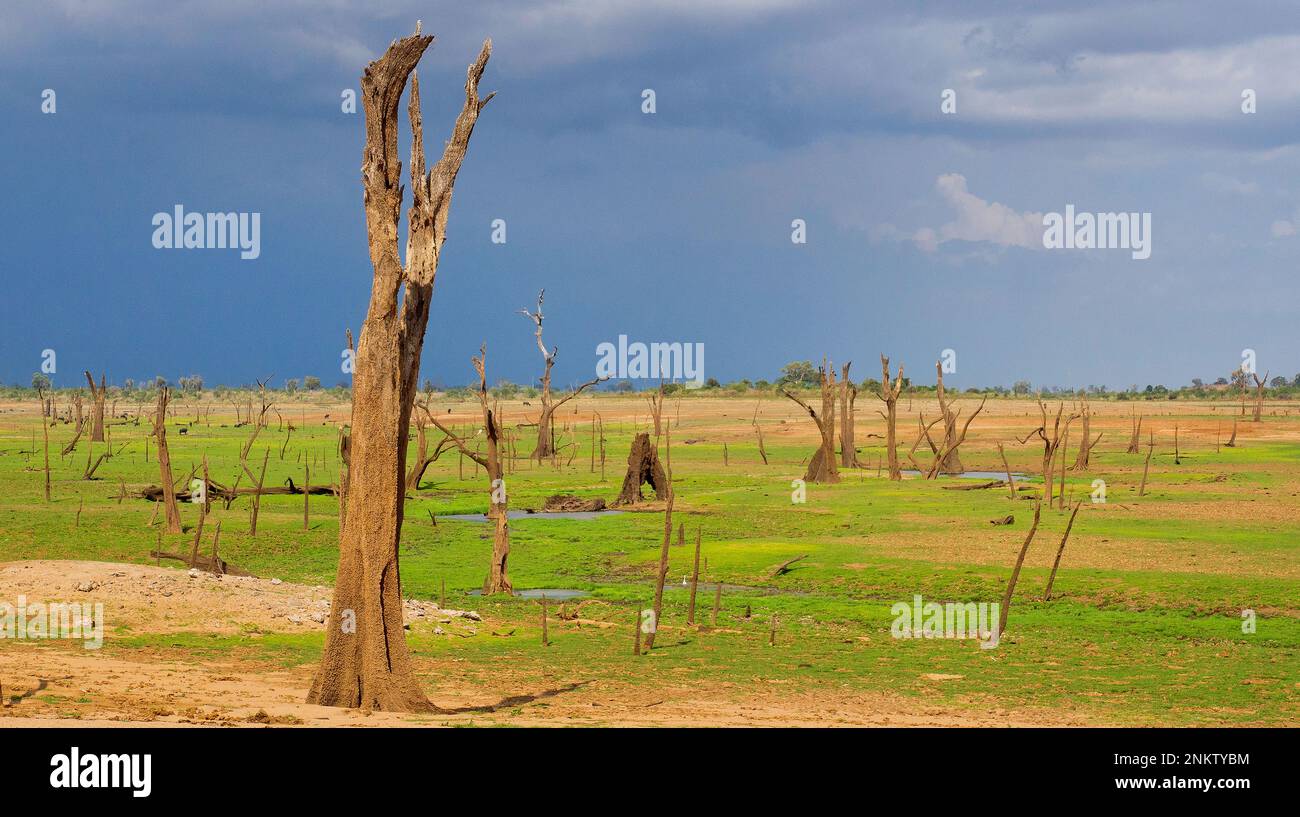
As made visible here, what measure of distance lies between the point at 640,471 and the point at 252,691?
2826cm

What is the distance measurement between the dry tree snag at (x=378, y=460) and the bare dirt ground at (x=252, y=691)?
607 millimetres

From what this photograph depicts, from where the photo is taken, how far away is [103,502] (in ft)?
136

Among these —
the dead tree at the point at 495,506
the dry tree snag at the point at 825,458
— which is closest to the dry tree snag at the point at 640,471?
the dry tree snag at the point at 825,458

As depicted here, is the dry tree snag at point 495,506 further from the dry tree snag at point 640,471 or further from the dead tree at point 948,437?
the dead tree at point 948,437

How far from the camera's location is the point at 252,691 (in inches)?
602

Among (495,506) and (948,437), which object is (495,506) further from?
(948,437)

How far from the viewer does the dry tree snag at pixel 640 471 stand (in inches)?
1684

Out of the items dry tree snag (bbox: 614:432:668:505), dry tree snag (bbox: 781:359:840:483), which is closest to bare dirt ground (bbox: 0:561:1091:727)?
dry tree snag (bbox: 614:432:668:505)

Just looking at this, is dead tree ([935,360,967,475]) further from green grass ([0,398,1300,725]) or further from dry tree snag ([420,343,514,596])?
dry tree snag ([420,343,514,596])

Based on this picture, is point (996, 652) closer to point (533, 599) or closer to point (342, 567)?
point (533, 599)
